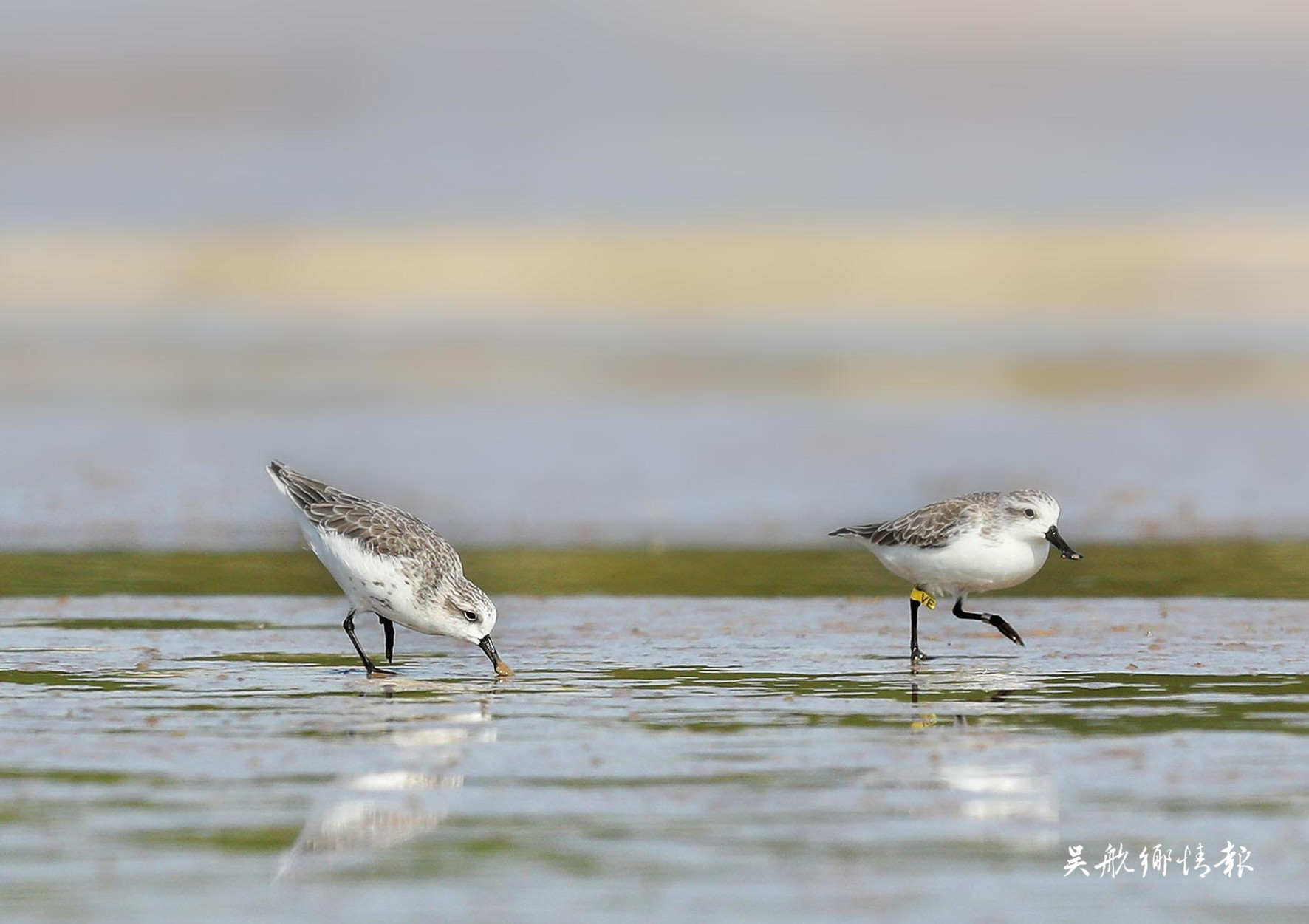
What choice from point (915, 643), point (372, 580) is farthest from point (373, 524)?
point (915, 643)

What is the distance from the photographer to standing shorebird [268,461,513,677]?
1434 centimetres

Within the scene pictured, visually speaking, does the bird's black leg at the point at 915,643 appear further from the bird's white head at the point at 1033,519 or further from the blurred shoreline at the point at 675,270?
the blurred shoreline at the point at 675,270

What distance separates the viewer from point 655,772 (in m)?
11.1

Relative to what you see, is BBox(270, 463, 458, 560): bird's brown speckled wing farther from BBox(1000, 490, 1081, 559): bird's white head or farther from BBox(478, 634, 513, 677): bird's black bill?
BBox(1000, 490, 1081, 559): bird's white head

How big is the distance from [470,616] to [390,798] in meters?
3.83

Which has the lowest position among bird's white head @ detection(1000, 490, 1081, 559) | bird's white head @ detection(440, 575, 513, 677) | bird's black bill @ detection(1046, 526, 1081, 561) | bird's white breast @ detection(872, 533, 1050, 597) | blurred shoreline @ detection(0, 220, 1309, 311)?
bird's white head @ detection(440, 575, 513, 677)

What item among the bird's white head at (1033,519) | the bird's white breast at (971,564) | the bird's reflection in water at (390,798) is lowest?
the bird's reflection in water at (390,798)

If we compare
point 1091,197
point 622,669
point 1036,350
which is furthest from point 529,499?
point 1091,197

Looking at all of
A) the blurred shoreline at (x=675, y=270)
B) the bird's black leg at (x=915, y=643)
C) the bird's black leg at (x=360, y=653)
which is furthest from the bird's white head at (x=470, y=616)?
the blurred shoreline at (x=675, y=270)

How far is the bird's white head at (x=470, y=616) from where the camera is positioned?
46.8ft

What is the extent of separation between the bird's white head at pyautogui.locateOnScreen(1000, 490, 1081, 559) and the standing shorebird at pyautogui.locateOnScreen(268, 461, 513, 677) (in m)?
3.61

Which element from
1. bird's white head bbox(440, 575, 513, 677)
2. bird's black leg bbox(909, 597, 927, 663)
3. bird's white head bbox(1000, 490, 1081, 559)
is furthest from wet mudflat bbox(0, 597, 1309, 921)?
bird's white head bbox(1000, 490, 1081, 559)

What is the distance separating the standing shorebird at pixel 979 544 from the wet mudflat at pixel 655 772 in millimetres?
423

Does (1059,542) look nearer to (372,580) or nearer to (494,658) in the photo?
(494,658)
